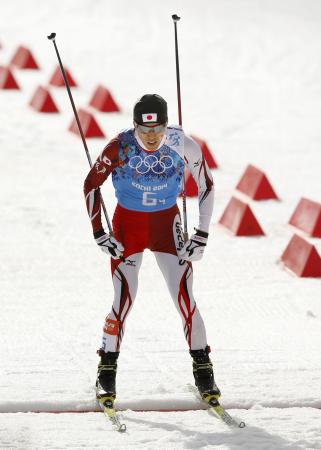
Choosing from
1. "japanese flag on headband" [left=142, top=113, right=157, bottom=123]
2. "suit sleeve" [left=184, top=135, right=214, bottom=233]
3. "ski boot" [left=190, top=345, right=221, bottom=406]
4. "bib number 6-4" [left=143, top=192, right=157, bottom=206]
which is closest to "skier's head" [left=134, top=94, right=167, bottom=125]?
"japanese flag on headband" [left=142, top=113, right=157, bottom=123]

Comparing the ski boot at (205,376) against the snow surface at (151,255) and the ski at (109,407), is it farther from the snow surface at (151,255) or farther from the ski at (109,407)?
the ski at (109,407)

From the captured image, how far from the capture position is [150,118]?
5.81m

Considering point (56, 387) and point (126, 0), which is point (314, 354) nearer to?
point (56, 387)

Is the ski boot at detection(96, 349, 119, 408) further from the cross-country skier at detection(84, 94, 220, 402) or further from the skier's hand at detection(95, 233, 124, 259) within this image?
the skier's hand at detection(95, 233, 124, 259)

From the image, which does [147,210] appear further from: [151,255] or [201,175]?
[151,255]

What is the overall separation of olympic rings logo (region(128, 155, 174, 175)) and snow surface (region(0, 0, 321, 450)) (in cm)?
126

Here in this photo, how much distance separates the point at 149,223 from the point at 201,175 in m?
0.39

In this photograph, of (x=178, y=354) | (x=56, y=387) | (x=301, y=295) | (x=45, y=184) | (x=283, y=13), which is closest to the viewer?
(x=56, y=387)

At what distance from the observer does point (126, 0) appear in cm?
1789

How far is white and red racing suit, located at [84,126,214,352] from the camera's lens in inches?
234

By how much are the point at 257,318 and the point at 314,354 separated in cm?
75

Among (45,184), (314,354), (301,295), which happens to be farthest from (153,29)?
(314,354)

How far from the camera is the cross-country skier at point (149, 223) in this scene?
5934mm

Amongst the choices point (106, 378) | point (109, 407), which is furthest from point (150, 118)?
point (109, 407)
